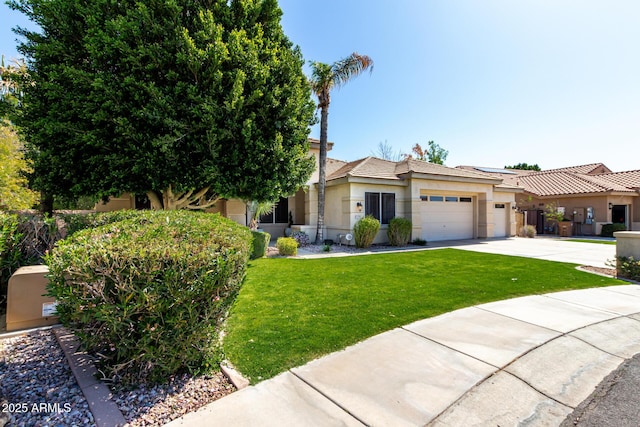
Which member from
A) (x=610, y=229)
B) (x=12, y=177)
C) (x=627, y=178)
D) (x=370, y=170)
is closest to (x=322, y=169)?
(x=370, y=170)

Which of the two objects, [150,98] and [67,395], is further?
[150,98]

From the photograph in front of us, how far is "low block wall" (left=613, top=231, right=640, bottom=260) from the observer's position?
295 inches

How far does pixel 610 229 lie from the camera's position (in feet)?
61.7

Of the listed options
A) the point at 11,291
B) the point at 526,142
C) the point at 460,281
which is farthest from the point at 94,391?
the point at 526,142

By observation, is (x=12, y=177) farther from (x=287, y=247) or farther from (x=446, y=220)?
(x=446, y=220)

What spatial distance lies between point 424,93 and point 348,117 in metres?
5.71

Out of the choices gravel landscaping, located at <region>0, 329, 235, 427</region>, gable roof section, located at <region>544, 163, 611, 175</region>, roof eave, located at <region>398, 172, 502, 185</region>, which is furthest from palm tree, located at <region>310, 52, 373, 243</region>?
gable roof section, located at <region>544, 163, 611, 175</region>

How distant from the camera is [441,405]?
2.56 metres

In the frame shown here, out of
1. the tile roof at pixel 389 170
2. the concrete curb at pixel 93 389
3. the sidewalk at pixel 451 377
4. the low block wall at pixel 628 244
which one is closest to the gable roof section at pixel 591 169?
the tile roof at pixel 389 170

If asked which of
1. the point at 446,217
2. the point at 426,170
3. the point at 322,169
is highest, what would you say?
the point at 426,170

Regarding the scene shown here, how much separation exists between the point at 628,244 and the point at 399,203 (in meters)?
8.50

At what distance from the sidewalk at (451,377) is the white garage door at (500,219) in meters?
15.4

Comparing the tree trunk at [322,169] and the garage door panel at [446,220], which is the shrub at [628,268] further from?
the tree trunk at [322,169]

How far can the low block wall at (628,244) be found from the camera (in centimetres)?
748
